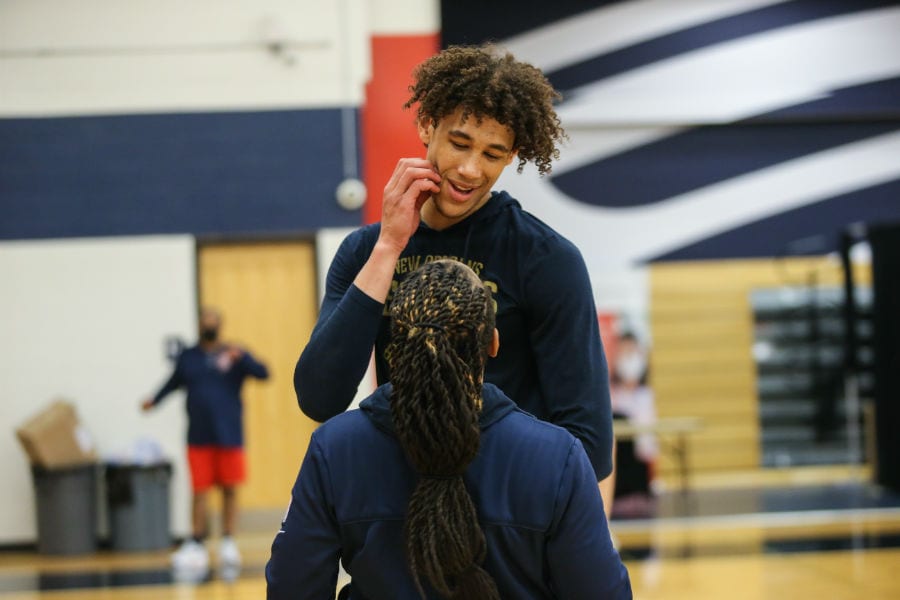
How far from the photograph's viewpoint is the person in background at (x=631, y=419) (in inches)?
383

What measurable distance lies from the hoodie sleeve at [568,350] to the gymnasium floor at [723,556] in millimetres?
4190

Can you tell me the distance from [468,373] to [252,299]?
8.22 m

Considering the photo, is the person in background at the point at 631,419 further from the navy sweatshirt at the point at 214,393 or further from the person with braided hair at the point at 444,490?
the person with braided hair at the point at 444,490

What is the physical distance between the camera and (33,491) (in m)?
9.23

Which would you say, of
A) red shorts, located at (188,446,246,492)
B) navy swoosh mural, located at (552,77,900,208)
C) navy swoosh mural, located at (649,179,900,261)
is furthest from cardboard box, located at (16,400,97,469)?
navy swoosh mural, located at (649,179,900,261)

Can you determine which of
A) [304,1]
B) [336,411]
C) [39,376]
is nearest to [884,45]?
[304,1]

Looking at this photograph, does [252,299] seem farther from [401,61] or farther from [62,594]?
[62,594]

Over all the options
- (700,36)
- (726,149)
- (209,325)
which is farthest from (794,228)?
(209,325)

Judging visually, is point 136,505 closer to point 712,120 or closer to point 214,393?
point 214,393

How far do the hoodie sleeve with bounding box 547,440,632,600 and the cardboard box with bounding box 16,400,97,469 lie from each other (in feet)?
25.3

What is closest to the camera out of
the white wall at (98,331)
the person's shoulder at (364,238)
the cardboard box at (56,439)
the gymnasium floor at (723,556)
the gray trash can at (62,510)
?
the person's shoulder at (364,238)

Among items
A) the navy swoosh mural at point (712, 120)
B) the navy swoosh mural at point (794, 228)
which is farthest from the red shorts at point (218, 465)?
the navy swoosh mural at point (794, 228)

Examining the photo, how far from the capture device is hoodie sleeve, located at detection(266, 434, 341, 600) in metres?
1.88

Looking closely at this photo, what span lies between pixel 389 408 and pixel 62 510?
7.80m
